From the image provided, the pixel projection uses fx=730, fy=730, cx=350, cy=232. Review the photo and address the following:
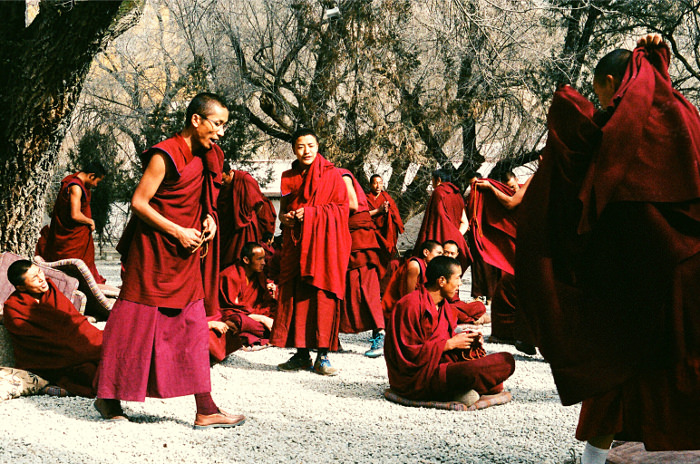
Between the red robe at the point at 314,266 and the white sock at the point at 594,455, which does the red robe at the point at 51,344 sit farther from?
the white sock at the point at 594,455

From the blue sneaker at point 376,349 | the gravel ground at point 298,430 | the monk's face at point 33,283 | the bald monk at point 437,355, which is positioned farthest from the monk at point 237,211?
the bald monk at point 437,355

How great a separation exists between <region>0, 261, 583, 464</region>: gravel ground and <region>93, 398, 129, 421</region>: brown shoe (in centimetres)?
5

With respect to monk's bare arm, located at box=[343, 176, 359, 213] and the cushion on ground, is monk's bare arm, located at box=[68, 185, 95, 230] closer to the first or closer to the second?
monk's bare arm, located at box=[343, 176, 359, 213]

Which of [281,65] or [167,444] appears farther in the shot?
[281,65]

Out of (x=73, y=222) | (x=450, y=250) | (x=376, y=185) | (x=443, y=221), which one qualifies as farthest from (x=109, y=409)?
(x=376, y=185)

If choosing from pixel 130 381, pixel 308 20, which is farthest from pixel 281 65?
pixel 130 381

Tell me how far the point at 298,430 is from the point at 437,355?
0.89 meters

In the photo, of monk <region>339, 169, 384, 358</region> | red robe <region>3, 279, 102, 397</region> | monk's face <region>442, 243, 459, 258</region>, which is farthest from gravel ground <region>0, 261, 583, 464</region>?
monk's face <region>442, 243, 459, 258</region>

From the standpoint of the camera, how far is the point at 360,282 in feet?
19.5

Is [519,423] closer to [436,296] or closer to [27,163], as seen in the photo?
[436,296]

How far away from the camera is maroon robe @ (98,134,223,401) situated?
336 centimetres

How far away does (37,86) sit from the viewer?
6172mm

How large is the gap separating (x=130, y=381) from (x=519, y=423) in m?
1.92

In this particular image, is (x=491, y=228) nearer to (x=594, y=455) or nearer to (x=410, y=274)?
(x=410, y=274)
